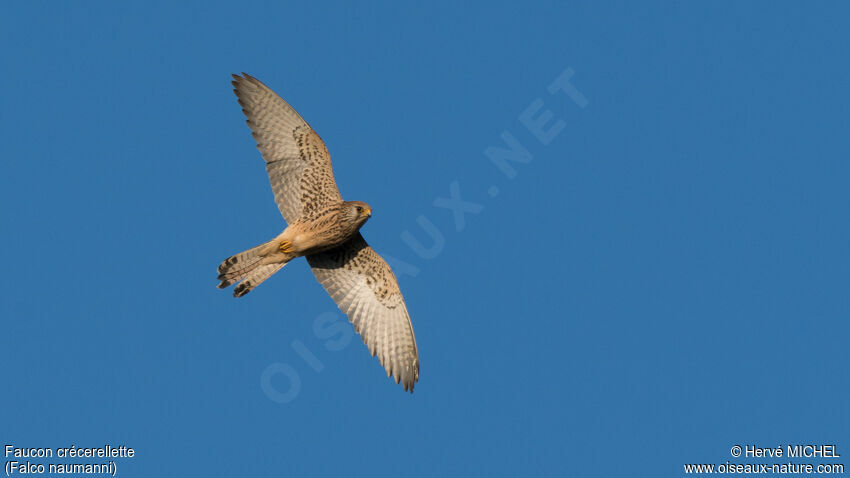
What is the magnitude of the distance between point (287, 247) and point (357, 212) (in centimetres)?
99

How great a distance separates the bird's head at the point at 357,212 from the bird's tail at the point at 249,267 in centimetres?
92

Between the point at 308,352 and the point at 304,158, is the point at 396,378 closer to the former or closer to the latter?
the point at 308,352

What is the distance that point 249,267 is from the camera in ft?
36.4

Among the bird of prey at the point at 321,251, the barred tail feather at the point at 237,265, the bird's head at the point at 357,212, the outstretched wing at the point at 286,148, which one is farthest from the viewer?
the outstretched wing at the point at 286,148

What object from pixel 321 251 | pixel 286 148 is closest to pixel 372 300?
pixel 321 251

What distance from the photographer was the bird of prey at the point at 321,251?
37.1 ft

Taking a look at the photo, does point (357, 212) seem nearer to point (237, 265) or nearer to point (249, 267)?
point (249, 267)

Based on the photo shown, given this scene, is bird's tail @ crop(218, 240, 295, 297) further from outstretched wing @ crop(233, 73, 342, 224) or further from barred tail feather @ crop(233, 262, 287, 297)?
outstretched wing @ crop(233, 73, 342, 224)

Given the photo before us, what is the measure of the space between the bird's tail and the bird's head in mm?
916

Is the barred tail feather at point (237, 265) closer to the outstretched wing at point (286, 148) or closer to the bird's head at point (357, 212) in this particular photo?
the outstretched wing at point (286, 148)

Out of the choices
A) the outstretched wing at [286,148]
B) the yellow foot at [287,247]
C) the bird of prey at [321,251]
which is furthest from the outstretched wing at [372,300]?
the outstretched wing at [286,148]

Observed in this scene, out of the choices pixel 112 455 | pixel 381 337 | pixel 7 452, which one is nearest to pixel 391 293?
pixel 381 337

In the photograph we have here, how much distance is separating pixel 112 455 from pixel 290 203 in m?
3.67

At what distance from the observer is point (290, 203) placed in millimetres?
11422
